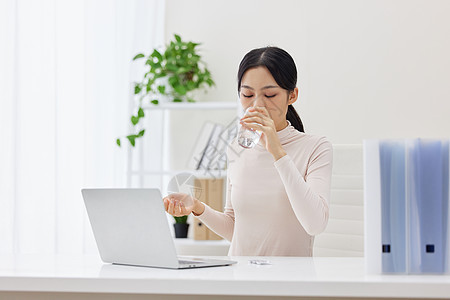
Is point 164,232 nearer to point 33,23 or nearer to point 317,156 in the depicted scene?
point 317,156

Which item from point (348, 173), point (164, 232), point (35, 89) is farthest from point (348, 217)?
point (35, 89)

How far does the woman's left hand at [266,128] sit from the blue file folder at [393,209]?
396 mm

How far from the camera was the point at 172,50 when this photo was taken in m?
3.41

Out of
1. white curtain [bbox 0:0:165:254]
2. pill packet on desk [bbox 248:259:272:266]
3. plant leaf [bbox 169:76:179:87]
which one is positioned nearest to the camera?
pill packet on desk [bbox 248:259:272:266]

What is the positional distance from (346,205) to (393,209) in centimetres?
112

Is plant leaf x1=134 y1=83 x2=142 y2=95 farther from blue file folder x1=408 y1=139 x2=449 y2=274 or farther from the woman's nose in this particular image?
blue file folder x1=408 y1=139 x2=449 y2=274

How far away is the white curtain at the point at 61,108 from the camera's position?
8.90ft

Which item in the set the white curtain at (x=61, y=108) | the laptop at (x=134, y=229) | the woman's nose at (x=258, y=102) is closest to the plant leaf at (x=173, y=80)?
the white curtain at (x=61, y=108)

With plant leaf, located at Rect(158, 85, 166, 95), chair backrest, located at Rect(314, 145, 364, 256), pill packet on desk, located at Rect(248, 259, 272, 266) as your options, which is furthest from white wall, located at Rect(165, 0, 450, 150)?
pill packet on desk, located at Rect(248, 259, 272, 266)

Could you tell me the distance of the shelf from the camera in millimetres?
3369

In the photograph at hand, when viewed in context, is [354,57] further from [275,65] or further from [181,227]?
[275,65]

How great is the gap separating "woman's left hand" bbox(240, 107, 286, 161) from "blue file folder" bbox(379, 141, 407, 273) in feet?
1.30

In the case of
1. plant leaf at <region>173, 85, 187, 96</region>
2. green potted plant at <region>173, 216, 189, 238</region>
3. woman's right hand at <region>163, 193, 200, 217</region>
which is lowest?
green potted plant at <region>173, 216, 189, 238</region>

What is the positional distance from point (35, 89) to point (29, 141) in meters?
0.24
